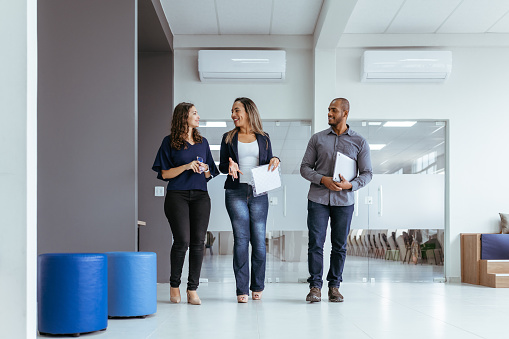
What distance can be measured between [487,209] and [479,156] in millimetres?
617

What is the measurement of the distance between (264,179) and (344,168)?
23.3 inches

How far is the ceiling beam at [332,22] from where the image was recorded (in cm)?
553

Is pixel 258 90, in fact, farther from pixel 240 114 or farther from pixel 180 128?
pixel 180 128

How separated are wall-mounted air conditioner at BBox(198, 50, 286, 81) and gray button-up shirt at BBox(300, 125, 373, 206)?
248 cm

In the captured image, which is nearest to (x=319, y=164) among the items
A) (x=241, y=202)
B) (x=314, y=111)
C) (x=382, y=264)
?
(x=241, y=202)

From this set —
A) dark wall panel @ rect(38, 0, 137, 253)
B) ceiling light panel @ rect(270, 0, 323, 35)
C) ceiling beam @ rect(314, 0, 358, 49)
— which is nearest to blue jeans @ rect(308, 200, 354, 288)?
dark wall panel @ rect(38, 0, 137, 253)

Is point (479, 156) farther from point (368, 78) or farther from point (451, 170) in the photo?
point (368, 78)

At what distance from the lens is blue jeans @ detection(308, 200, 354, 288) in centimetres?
434

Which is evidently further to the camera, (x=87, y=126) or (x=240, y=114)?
(x=240, y=114)

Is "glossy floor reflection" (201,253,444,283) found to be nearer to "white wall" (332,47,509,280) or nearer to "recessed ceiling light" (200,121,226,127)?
"white wall" (332,47,509,280)

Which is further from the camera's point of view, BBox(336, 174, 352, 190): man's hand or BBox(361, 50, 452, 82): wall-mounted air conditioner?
BBox(361, 50, 452, 82): wall-mounted air conditioner

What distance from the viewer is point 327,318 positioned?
3490 mm

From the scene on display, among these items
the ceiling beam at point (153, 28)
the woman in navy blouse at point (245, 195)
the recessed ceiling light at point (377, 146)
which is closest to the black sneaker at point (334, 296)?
the woman in navy blouse at point (245, 195)

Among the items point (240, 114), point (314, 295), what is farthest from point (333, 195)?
point (240, 114)
